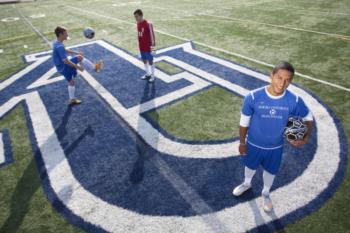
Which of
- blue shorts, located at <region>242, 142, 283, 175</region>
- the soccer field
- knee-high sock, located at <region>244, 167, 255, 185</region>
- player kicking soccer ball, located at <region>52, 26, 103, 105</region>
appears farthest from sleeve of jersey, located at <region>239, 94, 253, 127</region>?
player kicking soccer ball, located at <region>52, 26, 103, 105</region>

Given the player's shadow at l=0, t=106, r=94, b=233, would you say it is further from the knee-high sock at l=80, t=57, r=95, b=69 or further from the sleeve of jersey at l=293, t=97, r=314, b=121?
the sleeve of jersey at l=293, t=97, r=314, b=121

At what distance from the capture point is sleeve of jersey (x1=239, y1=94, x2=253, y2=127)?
350 cm

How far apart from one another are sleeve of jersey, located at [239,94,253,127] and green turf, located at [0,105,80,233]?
2783 millimetres

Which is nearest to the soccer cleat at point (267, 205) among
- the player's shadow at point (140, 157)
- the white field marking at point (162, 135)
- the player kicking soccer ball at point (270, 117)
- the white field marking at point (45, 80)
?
the player kicking soccer ball at point (270, 117)

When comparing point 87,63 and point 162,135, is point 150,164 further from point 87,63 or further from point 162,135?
point 87,63

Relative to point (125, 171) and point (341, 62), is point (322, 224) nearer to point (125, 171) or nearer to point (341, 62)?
point (125, 171)

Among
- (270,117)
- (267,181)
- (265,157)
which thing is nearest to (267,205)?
(267,181)

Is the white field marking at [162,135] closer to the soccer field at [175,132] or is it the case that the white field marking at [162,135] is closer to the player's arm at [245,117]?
the soccer field at [175,132]

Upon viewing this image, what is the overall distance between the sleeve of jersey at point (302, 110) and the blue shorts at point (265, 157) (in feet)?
1.73

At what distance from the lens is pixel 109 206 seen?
438cm

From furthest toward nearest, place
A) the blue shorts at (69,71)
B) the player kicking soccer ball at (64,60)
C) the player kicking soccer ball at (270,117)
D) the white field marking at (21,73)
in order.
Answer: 1. the white field marking at (21,73)
2. the blue shorts at (69,71)
3. the player kicking soccer ball at (64,60)
4. the player kicking soccer ball at (270,117)

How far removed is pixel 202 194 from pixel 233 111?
2.75m

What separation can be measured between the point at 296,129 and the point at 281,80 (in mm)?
1010

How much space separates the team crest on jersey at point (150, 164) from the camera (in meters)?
4.16
